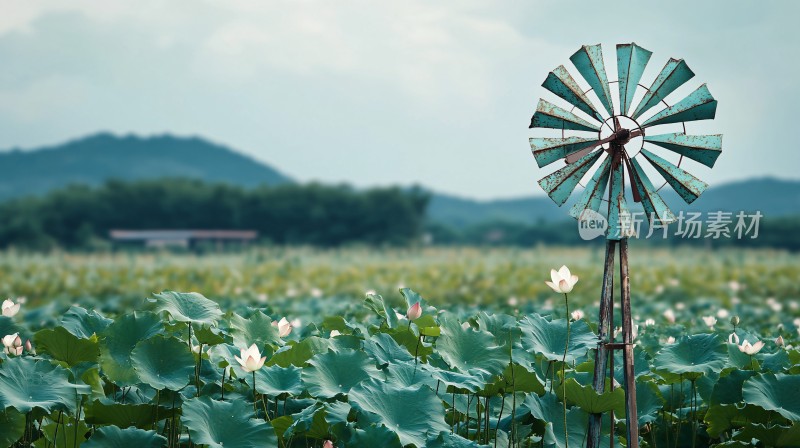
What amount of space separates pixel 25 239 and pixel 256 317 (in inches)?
1118

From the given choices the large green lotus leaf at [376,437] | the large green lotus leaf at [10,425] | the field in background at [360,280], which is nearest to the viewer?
the large green lotus leaf at [376,437]

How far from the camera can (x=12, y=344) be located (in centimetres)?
234

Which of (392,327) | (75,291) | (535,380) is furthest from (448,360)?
(75,291)

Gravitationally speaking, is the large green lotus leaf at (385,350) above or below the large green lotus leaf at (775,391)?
above

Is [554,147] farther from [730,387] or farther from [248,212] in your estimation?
[248,212]

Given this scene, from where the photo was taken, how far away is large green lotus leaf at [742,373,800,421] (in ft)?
6.99

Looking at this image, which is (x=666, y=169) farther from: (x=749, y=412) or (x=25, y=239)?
(x=25, y=239)

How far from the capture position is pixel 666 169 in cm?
→ 202

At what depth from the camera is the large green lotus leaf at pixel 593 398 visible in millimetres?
1935

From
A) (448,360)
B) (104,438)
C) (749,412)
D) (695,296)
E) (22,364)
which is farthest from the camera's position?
(695,296)

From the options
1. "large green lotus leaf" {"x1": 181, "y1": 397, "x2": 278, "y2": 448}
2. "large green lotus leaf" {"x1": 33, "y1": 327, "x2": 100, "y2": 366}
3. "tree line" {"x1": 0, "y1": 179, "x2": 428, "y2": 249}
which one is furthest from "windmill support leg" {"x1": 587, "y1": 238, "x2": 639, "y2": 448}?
"tree line" {"x1": 0, "y1": 179, "x2": 428, "y2": 249}

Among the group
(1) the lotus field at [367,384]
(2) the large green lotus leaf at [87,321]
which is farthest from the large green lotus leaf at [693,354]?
(2) the large green lotus leaf at [87,321]

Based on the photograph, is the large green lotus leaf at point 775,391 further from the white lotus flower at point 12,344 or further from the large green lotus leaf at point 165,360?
the white lotus flower at point 12,344

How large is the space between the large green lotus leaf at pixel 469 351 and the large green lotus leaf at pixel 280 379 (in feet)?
1.28
